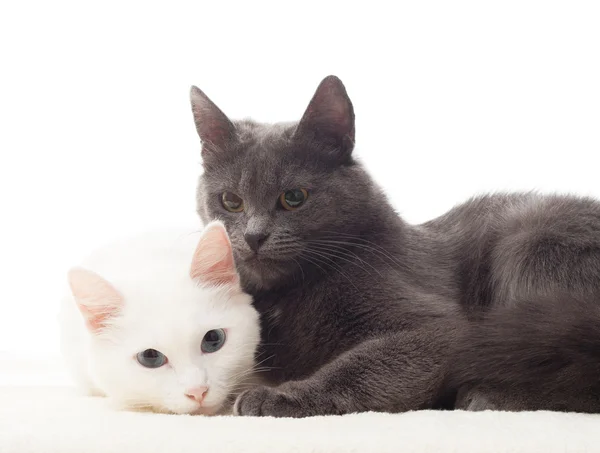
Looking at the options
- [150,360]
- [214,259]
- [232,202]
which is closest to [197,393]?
[150,360]

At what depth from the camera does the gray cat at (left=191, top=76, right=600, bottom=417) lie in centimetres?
125

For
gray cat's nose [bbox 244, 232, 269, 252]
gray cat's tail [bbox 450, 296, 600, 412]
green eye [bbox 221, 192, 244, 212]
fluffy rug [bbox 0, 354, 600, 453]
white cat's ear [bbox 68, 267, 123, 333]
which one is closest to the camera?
fluffy rug [bbox 0, 354, 600, 453]

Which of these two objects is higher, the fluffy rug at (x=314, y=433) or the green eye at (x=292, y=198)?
the green eye at (x=292, y=198)

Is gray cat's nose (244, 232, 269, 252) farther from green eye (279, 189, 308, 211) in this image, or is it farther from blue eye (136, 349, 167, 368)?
blue eye (136, 349, 167, 368)

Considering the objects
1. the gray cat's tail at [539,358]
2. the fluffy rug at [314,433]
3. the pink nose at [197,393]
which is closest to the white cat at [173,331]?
the pink nose at [197,393]

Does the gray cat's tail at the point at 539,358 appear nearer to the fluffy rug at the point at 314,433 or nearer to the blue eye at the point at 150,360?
the fluffy rug at the point at 314,433

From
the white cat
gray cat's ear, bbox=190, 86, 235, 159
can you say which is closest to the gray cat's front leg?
the white cat

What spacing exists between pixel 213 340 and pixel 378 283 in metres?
0.41

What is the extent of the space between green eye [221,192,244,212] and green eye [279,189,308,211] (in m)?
0.12

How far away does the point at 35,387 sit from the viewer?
1.76 m

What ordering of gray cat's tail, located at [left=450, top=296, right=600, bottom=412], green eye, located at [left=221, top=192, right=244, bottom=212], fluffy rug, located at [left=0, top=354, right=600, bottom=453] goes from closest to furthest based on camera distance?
fluffy rug, located at [left=0, top=354, right=600, bottom=453] → gray cat's tail, located at [left=450, top=296, right=600, bottom=412] → green eye, located at [left=221, top=192, right=244, bottom=212]

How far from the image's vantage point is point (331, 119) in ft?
5.16

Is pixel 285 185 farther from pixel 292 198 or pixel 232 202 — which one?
pixel 232 202

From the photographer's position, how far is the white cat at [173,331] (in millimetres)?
1323
